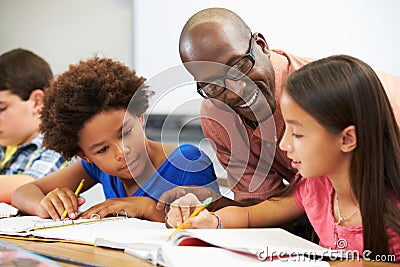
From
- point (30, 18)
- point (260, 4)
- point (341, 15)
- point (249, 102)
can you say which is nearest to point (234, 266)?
point (249, 102)

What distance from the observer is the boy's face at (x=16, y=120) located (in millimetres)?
2156

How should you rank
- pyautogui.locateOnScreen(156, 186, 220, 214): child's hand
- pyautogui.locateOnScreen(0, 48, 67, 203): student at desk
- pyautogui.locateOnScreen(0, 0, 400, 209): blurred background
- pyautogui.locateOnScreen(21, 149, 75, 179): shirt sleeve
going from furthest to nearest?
pyautogui.locateOnScreen(0, 48, 67, 203): student at desk → pyautogui.locateOnScreen(21, 149, 75, 179): shirt sleeve → pyautogui.locateOnScreen(0, 0, 400, 209): blurred background → pyautogui.locateOnScreen(156, 186, 220, 214): child's hand

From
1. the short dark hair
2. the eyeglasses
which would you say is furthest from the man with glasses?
the short dark hair

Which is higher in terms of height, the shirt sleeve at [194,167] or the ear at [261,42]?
the ear at [261,42]

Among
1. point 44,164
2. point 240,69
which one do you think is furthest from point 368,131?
point 44,164

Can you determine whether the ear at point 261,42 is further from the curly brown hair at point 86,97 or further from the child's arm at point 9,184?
the child's arm at point 9,184

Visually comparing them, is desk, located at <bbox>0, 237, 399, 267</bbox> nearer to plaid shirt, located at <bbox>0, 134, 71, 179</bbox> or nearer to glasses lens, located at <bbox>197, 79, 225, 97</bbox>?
glasses lens, located at <bbox>197, 79, 225, 97</bbox>

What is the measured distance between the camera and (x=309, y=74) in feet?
3.34

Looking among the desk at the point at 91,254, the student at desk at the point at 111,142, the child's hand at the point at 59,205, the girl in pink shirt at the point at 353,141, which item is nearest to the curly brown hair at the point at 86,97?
the student at desk at the point at 111,142

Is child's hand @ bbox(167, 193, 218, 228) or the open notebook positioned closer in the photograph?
the open notebook

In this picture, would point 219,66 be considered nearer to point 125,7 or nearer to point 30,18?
point 125,7

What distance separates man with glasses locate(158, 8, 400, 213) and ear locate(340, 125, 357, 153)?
234mm

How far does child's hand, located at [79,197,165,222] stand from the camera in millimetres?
1371

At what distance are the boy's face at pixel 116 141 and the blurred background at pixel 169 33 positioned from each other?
0.19 ft
